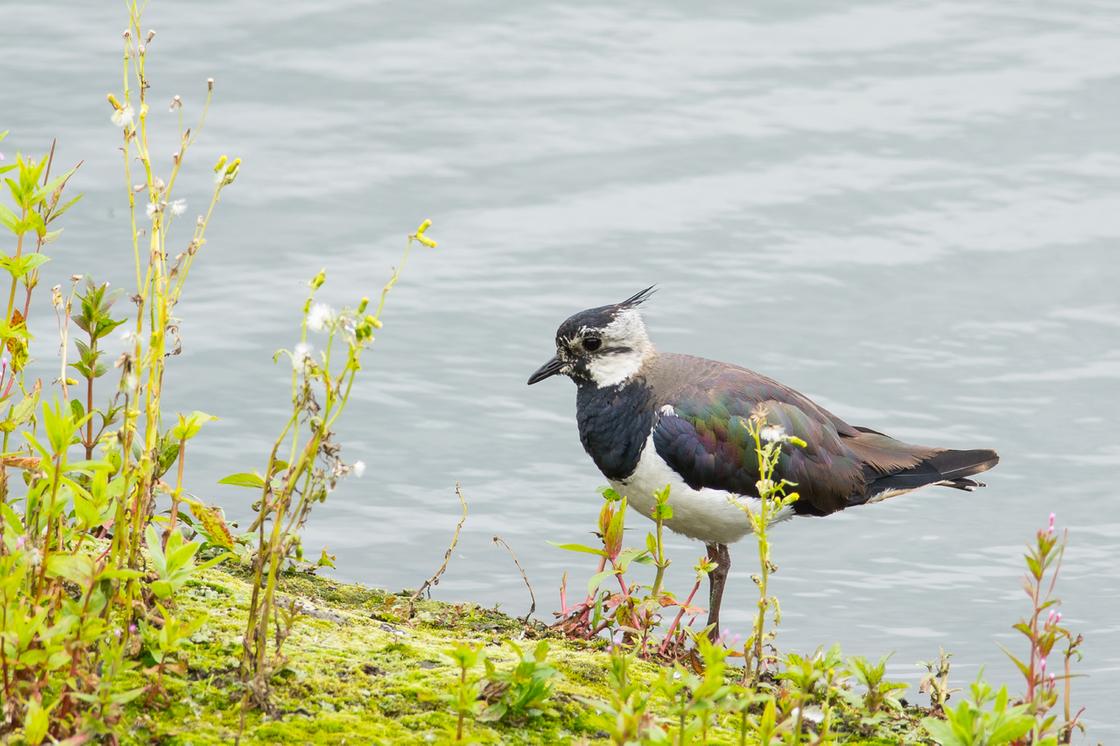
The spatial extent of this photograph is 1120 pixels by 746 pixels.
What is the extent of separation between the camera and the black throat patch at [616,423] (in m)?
7.71

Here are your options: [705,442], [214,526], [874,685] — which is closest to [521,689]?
[874,685]

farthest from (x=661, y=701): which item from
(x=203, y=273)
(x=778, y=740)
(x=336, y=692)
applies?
(x=203, y=273)

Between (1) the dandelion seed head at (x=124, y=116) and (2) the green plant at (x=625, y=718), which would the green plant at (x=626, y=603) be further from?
(1) the dandelion seed head at (x=124, y=116)

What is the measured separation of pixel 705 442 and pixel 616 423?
48 cm

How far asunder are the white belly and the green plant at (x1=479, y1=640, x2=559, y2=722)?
2.60 meters

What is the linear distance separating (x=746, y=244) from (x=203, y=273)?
427 centimetres

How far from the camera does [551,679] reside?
16.6 ft

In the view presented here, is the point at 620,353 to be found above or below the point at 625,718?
above

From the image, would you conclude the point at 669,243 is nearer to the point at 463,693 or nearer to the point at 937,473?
the point at 937,473

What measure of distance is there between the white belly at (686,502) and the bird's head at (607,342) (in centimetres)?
54

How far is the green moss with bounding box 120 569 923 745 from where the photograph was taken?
461 cm

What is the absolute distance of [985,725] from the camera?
4.45m

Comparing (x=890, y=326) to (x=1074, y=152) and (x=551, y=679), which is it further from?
(x=551, y=679)

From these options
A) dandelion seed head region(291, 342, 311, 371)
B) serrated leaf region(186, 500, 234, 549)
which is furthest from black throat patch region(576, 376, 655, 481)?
dandelion seed head region(291, 342, 311, 371)
